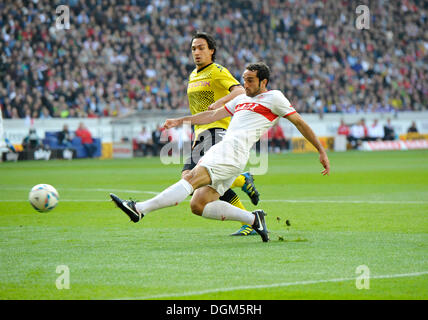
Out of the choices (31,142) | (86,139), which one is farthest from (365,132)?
(31,142)

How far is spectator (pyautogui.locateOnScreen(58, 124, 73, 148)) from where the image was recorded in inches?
1274

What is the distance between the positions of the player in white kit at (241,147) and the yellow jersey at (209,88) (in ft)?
2.99

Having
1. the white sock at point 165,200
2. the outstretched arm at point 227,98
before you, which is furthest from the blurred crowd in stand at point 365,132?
the white sock at point 165,200

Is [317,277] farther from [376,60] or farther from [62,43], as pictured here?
[376,60]

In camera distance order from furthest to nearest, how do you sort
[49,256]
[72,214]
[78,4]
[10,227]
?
[78,4]
[72,214]
[10,227]
[49,256]

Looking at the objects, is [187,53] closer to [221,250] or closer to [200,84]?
[200,84]

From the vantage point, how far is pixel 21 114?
3241 cm

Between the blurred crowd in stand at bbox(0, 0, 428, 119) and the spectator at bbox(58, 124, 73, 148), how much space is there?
4.07ft

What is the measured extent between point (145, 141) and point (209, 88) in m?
27.0

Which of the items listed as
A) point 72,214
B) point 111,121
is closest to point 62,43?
point 111,121

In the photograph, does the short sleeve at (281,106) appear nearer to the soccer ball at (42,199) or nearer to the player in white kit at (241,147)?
the player in white kit at (241,147)

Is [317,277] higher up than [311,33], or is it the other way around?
[311,33]

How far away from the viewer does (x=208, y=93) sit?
948 centimetres
